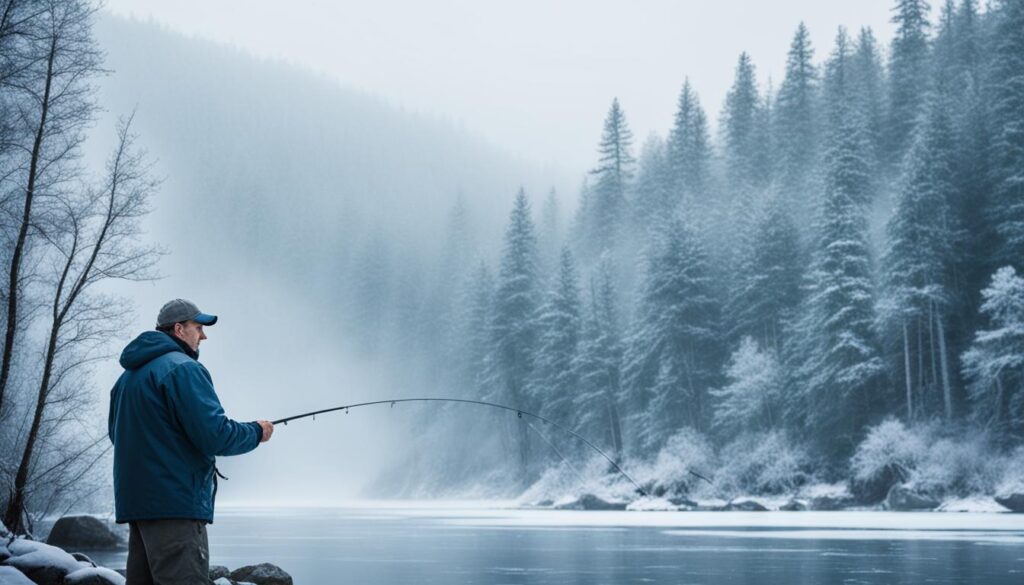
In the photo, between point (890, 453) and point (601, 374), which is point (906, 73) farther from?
point (890, 453)

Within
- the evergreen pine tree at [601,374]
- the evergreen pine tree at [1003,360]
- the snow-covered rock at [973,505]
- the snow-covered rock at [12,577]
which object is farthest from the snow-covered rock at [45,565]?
the evergreen pine tree at [601,374]

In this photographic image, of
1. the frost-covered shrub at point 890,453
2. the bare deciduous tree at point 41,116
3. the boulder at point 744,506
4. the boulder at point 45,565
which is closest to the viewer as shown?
the boulder at point 45,565

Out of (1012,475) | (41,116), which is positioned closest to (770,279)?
(1012,475)

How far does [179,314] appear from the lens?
246 inches

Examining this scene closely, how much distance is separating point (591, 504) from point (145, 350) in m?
54.7

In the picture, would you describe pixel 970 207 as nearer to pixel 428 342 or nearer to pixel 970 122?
pixel 970 122

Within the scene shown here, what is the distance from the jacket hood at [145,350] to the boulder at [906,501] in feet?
146

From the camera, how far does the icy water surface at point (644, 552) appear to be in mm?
17203

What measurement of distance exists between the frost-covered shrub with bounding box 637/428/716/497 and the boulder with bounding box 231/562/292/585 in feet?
141

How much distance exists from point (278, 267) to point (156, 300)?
111ft

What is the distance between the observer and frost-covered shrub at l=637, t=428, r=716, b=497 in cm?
5738

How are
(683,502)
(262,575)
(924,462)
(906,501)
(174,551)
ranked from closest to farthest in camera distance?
(174,551)
(262,575)
(906,501)
(924,462)
(683,502)

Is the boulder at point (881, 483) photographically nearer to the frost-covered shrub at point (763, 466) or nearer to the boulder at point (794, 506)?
the boulder at point (794, 506)

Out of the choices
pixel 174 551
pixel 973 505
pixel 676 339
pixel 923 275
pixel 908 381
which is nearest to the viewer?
pixel 174 551
